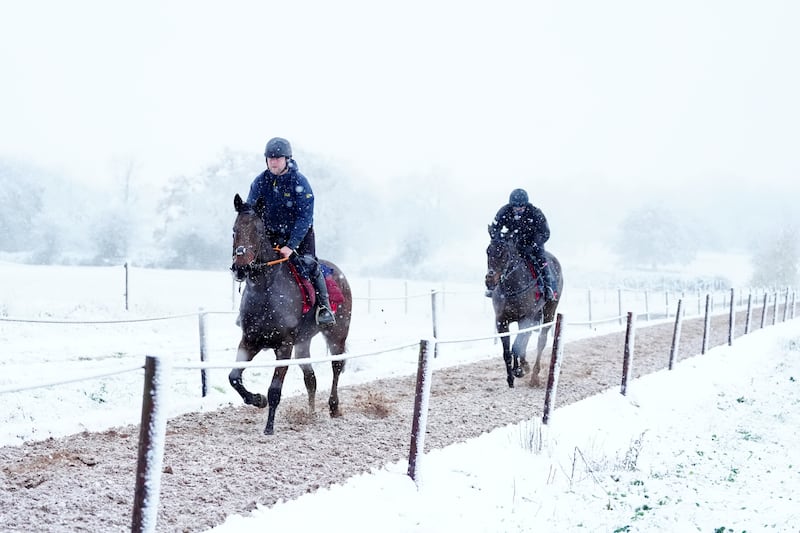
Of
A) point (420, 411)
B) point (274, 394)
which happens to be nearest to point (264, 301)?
point (274, 394)

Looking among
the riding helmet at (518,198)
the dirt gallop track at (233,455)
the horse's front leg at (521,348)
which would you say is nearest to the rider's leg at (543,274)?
the horse's front leg at (521,348)

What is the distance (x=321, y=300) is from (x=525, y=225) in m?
3.97

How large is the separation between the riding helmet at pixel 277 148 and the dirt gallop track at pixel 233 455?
2803 mm

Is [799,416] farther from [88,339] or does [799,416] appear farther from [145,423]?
[88,339]

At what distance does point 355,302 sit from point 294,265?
61.3 feet

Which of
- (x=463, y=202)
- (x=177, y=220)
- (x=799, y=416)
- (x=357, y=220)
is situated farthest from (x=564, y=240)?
(x=799, y=416)

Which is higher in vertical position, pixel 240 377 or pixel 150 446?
pixel 150 446

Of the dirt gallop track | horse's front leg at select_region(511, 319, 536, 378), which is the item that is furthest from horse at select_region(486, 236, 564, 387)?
the dirt gallop track

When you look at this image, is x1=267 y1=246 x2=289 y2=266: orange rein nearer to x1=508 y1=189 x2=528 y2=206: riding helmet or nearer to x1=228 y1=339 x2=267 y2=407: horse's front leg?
x1=228 y1=339 x2=267 y2=407: horse's front leg

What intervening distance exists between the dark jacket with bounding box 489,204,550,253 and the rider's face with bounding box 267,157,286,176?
3.92 m

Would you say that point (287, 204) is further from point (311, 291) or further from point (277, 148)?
point (311, 291)

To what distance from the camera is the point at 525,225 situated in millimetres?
9547

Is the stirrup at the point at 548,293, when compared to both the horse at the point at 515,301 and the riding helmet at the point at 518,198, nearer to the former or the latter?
Result: the horse at the point at 515,301

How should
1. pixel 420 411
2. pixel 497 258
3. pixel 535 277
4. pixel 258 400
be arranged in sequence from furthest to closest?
pixel 535 277
pixel 497 258
pixel 258 400
pixel 420 411
